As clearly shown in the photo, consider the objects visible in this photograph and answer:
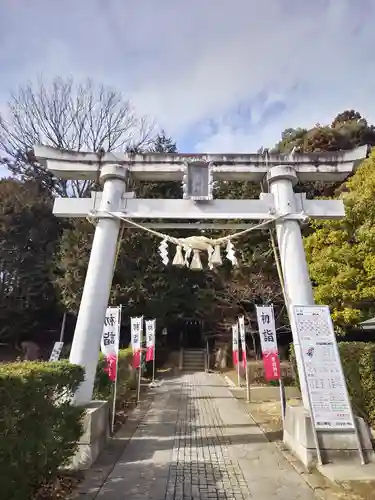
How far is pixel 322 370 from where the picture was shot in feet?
18.5

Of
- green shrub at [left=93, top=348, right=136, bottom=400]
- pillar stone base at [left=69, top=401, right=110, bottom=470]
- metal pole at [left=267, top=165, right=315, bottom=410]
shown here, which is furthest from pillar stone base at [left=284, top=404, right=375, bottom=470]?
green shrub at [left=93, top=348, right=136, bottom=400]

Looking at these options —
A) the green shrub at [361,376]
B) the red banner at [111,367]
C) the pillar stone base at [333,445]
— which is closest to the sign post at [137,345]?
the red banner at [111,367]

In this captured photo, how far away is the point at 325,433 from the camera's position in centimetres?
527

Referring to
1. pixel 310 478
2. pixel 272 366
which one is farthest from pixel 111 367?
pixel 310 478

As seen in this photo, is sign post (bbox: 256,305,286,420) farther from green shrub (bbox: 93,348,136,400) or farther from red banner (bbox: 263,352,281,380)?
green shrub (bbox: 93,348,136,400)

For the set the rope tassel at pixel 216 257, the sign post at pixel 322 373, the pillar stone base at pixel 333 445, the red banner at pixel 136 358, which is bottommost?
the pillar stone base at pixel 333 445

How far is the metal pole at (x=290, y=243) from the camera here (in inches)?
260

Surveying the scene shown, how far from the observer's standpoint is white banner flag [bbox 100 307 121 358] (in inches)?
355

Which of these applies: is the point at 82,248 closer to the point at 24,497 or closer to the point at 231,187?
the point at 231,187

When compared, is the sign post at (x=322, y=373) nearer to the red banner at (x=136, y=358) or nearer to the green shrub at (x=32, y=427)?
the green shrub at (x=32, y=427)

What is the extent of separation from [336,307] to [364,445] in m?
8.23

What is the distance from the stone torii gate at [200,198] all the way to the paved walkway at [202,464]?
2690 millimetres

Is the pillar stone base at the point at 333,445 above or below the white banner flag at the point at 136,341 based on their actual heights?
below

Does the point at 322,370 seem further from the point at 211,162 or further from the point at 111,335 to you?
the point at 111,335
